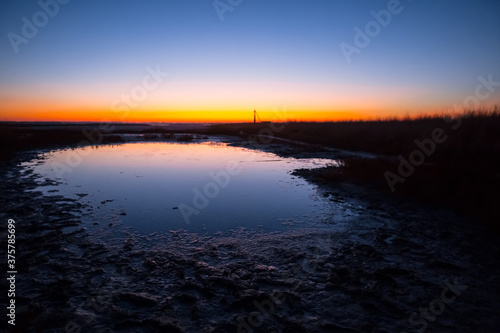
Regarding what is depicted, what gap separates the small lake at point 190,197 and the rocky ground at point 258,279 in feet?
1.84

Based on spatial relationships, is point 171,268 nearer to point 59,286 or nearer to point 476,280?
point 59,286

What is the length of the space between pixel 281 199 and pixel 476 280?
4.73 metres

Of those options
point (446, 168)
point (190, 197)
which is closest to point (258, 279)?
point (190, 197)

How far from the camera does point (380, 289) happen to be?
345 centimetres

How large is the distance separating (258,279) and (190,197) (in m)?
4.69

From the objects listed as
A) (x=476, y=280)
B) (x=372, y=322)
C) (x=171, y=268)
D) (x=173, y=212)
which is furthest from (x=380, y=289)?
(x=173, y=212)

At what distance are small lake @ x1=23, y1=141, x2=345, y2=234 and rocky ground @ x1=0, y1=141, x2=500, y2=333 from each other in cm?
56

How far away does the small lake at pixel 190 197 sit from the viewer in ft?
19.3

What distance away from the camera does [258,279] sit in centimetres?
365

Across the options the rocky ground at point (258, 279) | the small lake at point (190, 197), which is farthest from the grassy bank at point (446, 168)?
the small lake at point (190, 197)

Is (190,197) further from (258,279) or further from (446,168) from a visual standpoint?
(446,168)

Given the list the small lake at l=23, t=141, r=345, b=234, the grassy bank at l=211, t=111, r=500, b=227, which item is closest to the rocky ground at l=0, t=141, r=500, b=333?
the small lake at l=23, t=141, r=345, b=234

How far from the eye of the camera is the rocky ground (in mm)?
2838

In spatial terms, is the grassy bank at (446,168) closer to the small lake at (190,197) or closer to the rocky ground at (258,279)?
the rocky ground at (258,279)
